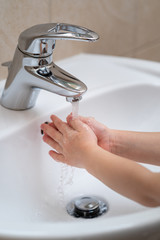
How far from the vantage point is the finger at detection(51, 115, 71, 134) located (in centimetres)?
61

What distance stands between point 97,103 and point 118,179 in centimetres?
24

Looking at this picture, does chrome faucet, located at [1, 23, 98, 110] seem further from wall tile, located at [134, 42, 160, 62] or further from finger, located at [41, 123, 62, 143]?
wall tile, located at [134, 42, 160, 62]

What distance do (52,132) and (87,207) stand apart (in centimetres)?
13

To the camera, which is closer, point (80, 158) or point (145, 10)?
point (80, 158)

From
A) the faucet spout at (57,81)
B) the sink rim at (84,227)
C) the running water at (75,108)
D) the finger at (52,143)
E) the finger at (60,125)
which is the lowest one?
the finger at (52,143)

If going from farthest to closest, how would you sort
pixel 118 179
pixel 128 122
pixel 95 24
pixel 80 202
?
pixel 95 24, pixel 128 122, pixel 80 202, pixel 118 179

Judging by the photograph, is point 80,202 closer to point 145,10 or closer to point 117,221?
point 117,221

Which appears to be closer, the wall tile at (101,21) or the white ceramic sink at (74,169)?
the white ceramic sink at (74,169)

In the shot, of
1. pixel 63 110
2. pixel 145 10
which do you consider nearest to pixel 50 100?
pixel 63 110

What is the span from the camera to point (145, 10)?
3.42 ft

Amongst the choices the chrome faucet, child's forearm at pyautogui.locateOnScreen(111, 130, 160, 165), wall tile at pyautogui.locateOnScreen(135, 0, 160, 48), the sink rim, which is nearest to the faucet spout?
the chrome faucet

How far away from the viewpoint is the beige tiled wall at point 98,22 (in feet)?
2.33

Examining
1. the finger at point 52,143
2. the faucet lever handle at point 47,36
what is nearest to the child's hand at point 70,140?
the finger at point 52,143

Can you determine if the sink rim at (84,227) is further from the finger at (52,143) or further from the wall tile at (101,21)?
the wall tile at (101,21)
